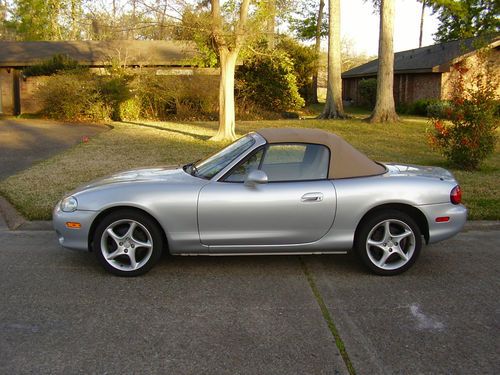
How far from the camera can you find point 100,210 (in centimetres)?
484

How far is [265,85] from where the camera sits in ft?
91.9

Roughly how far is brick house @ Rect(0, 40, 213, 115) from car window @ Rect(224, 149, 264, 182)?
68.8 ft

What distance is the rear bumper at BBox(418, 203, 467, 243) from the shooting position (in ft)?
16.4

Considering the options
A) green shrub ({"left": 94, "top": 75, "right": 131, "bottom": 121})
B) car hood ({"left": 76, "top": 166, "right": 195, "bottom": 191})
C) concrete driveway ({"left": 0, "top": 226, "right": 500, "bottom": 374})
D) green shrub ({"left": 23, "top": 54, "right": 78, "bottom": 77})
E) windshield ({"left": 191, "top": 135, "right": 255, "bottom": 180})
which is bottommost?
concrete driveway ({"left": 0, "top": 226, "right": 500, "bottom": 374})

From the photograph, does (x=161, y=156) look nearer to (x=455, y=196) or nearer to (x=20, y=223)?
(x=20, y=223)

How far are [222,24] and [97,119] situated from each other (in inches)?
418

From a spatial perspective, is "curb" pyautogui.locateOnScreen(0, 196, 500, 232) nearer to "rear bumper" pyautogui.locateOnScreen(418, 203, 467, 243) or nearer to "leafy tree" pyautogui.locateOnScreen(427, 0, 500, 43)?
"rear bumper" pyautogui.locateOnScreen(418, 203, 467, 243)

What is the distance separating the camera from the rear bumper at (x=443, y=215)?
499 centimetres

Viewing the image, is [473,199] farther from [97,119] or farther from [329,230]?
[97,119]

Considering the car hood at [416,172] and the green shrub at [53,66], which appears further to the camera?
the green shrub at [53,66]

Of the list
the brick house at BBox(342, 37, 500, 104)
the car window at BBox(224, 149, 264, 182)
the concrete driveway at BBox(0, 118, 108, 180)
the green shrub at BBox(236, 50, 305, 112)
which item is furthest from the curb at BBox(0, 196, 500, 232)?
the green shrub at BBox(236, 50, 305, 112)

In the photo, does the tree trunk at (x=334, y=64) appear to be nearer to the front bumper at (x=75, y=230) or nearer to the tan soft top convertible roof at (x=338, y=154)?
the tan soft top convertible roof at (x=338, y=154)

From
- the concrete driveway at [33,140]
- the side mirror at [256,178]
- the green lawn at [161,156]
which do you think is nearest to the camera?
the side mirror at [256,178]

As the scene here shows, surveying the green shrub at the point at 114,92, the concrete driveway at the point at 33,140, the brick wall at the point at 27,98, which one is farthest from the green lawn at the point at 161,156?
the brick wall at the point at 27,98
